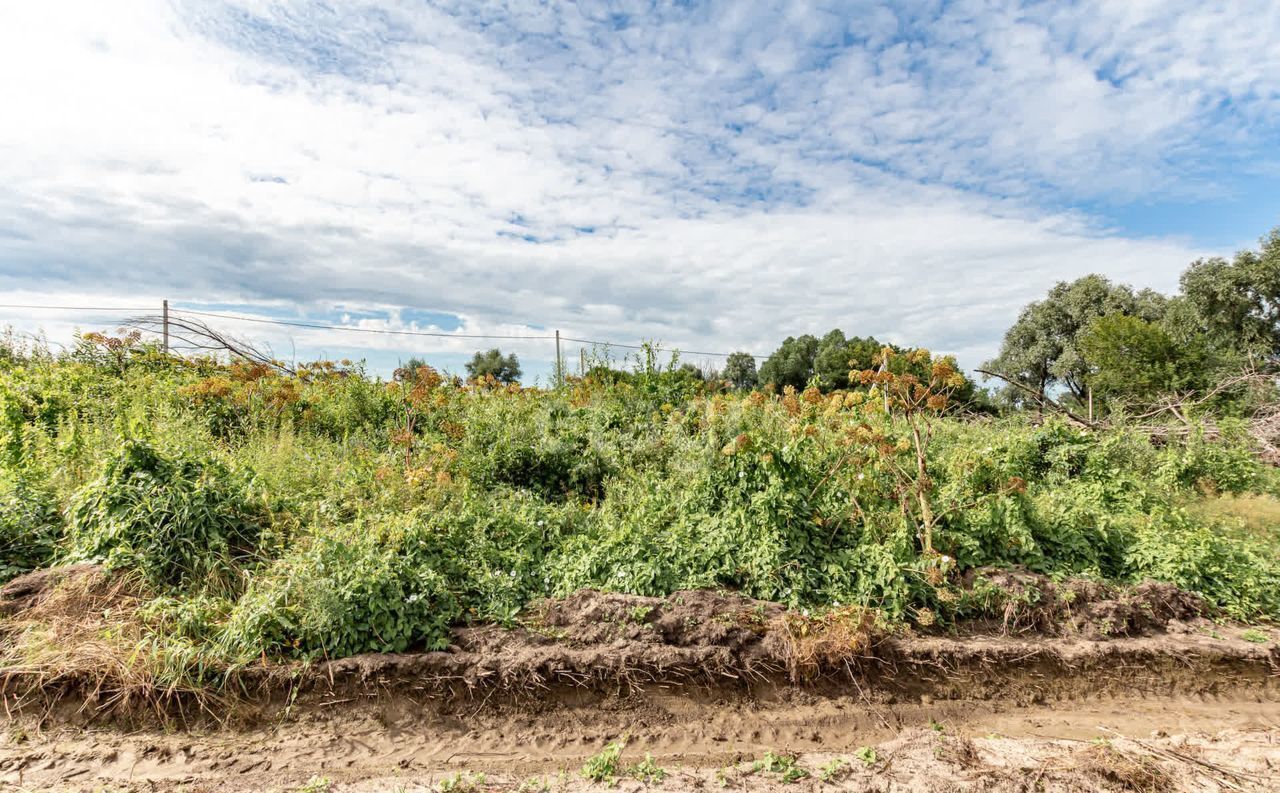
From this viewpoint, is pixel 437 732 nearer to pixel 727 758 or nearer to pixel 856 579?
pixel 727 758

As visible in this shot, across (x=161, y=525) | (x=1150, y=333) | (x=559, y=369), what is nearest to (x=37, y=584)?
(x=161, y=525)

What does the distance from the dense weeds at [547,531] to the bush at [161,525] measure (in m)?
0.02

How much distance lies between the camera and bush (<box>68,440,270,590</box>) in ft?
12.6

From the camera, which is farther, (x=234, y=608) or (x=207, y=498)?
(x=207, y=498)

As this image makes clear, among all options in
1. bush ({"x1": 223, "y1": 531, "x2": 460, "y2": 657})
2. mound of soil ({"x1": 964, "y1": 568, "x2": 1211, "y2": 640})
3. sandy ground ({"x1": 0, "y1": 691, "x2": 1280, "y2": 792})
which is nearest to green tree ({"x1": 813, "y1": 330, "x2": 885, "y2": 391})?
mound of soil ({"x1": 964, "y1": 568, "x2": 1211, "y2": 640})

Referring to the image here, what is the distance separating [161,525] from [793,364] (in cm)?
1718

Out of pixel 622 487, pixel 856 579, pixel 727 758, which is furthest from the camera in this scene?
pixel 622 487

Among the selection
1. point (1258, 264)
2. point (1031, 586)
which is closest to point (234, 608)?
point (1031, 586)

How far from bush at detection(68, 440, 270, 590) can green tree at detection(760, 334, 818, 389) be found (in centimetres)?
1621

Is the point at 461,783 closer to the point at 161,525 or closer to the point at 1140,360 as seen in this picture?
the point at 161,525

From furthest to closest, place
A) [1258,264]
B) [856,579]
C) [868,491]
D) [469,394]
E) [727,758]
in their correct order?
[1258,264]
[469,394]
[868,491]
[856,579]
[727,758]

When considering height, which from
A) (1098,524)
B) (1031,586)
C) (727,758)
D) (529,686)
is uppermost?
(1098,524)

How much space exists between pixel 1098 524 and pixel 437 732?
4576mm

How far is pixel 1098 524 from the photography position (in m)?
4.49
